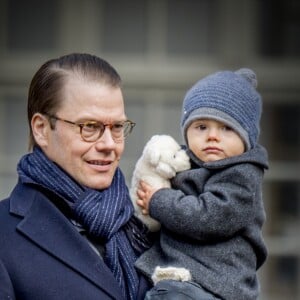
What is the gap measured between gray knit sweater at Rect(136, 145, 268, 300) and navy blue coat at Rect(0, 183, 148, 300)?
129 millimetres

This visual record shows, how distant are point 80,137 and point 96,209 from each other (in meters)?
0.17

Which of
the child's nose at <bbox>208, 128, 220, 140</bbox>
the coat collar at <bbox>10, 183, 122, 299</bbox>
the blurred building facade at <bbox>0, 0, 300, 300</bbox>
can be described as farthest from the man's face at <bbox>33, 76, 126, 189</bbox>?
the blurred building facade at <bbox>0, 0, 300, 300</bbox>

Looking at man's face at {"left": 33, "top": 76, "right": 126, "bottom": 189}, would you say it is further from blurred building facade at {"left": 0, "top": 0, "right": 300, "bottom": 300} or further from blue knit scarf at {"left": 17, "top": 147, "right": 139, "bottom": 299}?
blurred building facade at {"left": 0, "top": 0, "right": 300, "bottom": 300}

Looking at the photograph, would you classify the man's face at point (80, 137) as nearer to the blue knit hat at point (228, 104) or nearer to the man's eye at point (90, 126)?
the man's eye at point (90, 126)

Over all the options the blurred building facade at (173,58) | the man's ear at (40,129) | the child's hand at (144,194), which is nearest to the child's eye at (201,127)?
the child's hand at (144,194)

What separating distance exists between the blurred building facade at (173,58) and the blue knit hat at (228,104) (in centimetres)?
283

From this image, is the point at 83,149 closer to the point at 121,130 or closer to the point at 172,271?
the point at 121,130

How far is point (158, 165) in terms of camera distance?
2986 millimetres

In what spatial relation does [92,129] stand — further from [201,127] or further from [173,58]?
[173,58]

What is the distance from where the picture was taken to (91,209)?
288cm

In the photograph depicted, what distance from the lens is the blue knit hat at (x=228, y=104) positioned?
9.61ft

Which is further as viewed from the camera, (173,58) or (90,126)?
(173,58)

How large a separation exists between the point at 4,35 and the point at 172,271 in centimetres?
336

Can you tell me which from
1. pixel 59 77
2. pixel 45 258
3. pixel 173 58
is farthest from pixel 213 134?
pixel 173 58
